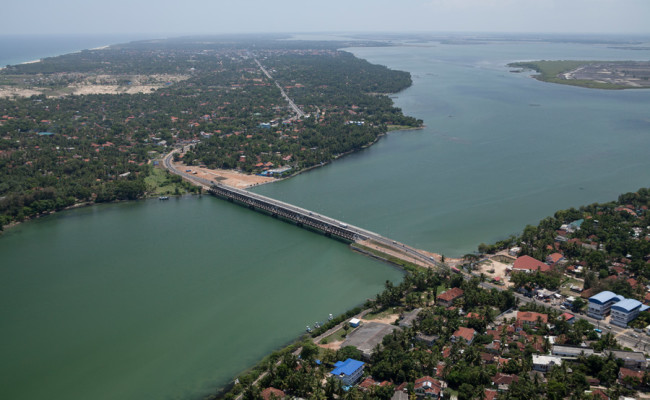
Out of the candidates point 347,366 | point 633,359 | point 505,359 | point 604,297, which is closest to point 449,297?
point 505,359

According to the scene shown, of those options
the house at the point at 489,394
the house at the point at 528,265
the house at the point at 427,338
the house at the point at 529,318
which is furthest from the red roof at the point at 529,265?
the house at the point at 489,394

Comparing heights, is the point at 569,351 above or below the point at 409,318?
above

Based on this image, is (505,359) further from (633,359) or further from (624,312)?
(624,312)

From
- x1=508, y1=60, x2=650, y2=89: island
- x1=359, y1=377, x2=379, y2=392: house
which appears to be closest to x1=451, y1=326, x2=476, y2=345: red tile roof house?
x1=359, y1=377, x2=379, y2=392: house

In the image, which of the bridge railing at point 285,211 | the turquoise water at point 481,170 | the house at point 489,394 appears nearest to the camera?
the house at point 489,394

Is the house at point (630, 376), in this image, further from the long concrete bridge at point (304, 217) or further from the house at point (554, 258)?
the long concrete bridge at point (304, 217)

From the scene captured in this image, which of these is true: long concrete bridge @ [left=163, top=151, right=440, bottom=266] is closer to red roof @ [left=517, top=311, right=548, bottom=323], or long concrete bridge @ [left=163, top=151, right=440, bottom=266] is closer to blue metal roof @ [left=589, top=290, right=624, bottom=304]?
red roof @ [left=517, top=311, right=548, bottom=323]
